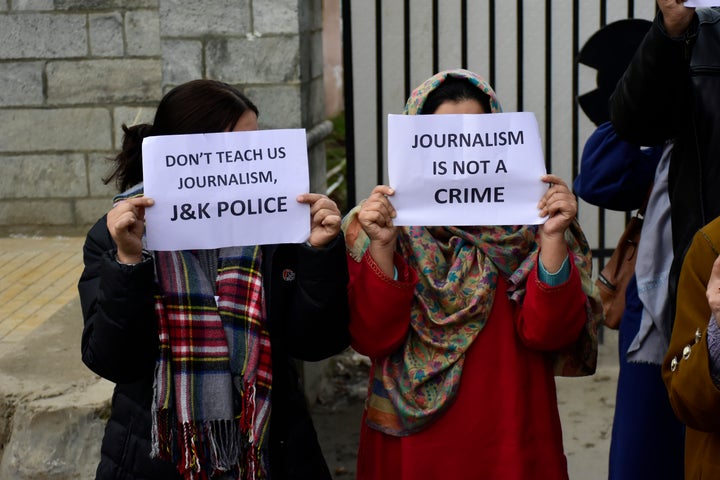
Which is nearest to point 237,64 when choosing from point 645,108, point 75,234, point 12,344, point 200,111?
point 12,344

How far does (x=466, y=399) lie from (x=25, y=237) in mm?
4973

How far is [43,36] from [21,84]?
1.08 feet

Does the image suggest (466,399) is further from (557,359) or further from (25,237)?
(25,237)

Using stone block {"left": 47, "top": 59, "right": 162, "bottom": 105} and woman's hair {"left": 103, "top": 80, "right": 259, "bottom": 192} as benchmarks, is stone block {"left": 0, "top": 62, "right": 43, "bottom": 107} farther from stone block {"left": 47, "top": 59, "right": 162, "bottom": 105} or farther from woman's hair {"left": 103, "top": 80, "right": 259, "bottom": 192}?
woman's hair {"left": 103, "top": 80, "right": 259, "bottom": 192}

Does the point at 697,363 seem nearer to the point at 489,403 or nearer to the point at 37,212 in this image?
the point at 489,403

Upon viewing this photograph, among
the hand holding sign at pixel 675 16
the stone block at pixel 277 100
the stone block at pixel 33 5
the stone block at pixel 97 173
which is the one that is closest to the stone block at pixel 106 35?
the stone block at pixel 33 5

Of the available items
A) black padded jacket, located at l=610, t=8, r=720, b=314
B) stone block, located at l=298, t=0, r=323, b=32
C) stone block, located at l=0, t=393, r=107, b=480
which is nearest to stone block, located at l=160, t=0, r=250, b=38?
stone block, located at l=298, t=0, r=323, b=32

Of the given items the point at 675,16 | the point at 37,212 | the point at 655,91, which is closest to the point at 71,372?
Result: the point at 655,91

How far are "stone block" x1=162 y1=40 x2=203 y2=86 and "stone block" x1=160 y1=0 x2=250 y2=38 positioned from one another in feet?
0.13

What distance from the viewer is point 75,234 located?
7531 mm

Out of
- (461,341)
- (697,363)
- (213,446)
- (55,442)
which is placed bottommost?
(55,442)

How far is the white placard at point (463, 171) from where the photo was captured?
301 centimetres

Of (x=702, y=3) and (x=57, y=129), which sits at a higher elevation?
(x=702, y=3)

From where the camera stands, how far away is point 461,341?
3113mm
